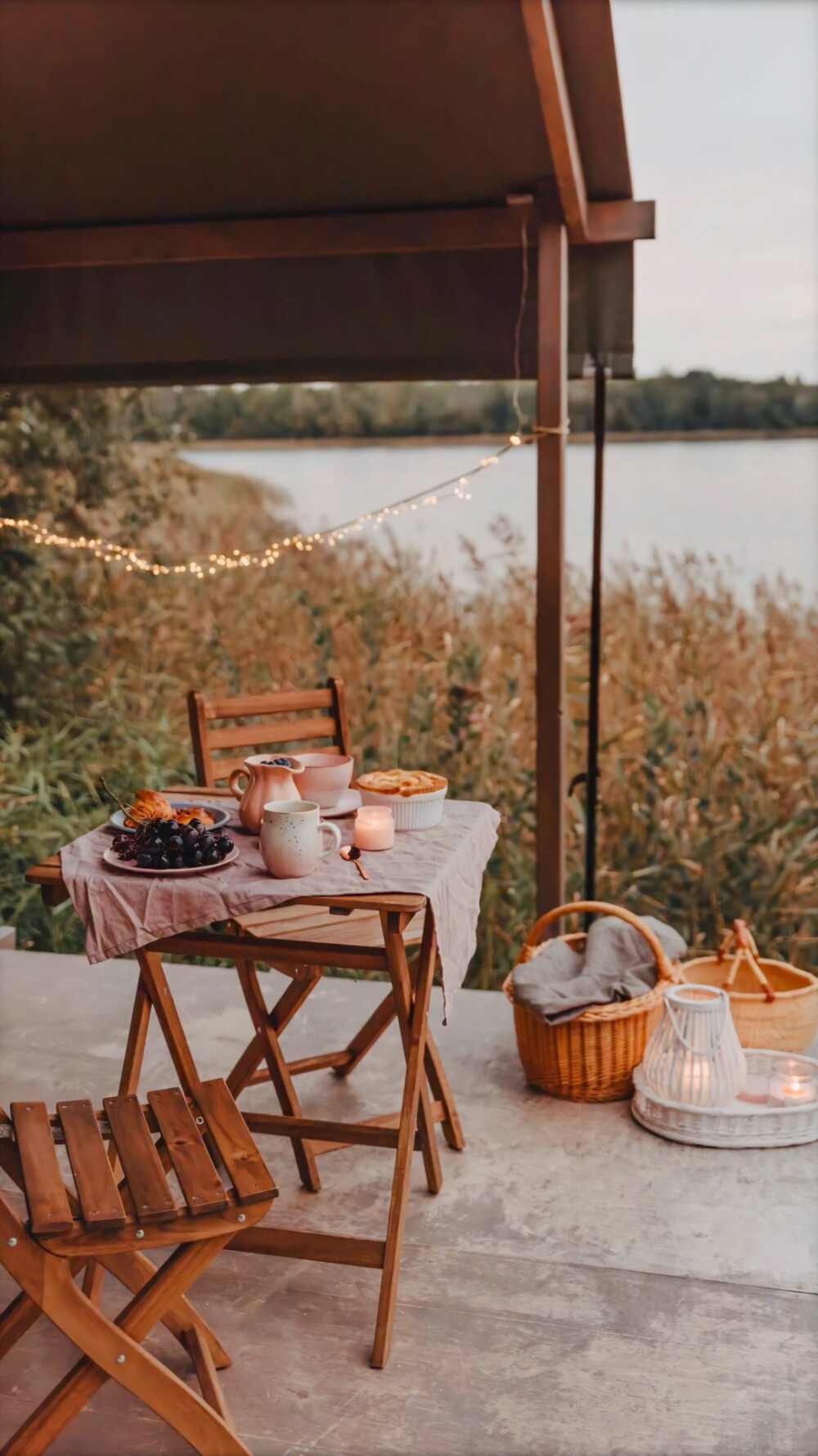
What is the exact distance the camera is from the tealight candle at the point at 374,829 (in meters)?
2.39

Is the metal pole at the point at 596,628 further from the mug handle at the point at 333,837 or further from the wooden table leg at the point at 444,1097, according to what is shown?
the mug handle at the point at 333,837

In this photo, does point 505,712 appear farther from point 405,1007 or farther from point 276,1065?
point 405,1007

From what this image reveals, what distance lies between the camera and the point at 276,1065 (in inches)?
109

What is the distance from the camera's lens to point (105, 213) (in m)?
3.94

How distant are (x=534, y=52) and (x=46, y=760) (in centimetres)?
365

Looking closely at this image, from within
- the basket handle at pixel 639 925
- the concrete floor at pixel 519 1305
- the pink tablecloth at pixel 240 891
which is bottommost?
the concrete floor at pixel 519 1305

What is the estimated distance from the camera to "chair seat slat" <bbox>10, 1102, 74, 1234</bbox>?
5.56ft

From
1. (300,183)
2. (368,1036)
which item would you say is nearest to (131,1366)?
(368,1036)

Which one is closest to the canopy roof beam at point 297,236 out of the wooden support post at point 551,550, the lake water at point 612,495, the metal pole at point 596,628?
the wooden support post at point 551,550

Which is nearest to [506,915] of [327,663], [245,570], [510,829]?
[510,829]

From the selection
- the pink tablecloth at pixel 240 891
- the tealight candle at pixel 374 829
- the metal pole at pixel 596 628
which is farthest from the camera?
the metal pole at pixel 596 628

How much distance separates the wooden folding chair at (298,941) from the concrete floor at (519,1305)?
4.6 inches

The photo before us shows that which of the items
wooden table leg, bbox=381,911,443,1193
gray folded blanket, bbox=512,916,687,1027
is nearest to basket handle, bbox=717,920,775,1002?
gray folded blanket, bbox=512,916,687,1027

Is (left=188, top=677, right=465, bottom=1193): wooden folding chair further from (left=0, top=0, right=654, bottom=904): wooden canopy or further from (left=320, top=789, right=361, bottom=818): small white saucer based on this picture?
(left=0, top=0, right=654, bottom=904): wooden canopy
